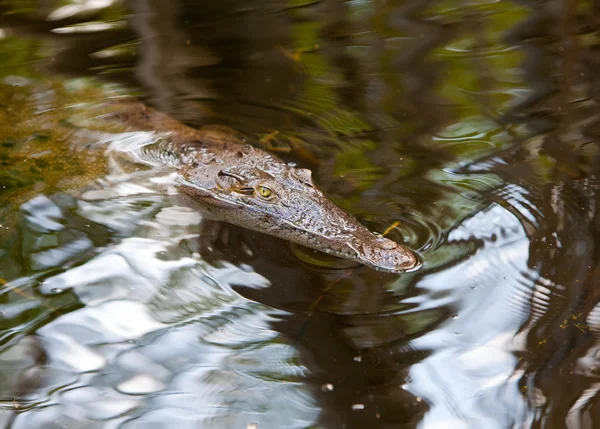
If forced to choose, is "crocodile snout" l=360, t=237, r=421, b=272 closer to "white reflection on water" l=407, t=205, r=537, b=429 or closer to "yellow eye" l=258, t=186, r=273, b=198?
"white reflection on water" l=407, t=205, r=537, b=429

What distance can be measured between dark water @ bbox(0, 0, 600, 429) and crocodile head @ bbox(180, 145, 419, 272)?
98mm

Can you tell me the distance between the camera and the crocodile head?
3232 millimetres

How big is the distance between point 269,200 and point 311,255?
46 centimetres

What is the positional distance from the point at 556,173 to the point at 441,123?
0.94m

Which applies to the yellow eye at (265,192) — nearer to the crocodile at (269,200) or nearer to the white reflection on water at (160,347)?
the crocodile at (269,200)

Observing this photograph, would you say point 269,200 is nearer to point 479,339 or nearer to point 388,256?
point 388,256

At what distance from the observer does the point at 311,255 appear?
343 cm

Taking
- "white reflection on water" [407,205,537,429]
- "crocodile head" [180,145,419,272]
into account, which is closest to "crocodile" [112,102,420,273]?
"crocodile head" [180,145,419,272]

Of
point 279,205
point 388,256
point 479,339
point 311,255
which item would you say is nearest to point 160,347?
point 311,255

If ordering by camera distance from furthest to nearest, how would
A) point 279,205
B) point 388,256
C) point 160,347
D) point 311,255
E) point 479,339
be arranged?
1. point 279,205
2. point 311,255
3. point 388,256
4. point 160,347
5. point 479,339

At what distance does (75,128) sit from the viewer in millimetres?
4590

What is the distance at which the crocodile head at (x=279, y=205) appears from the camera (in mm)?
3232

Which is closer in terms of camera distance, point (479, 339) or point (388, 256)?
point (479, 339)

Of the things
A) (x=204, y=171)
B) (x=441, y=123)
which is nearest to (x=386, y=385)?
(x=204, y=171)
